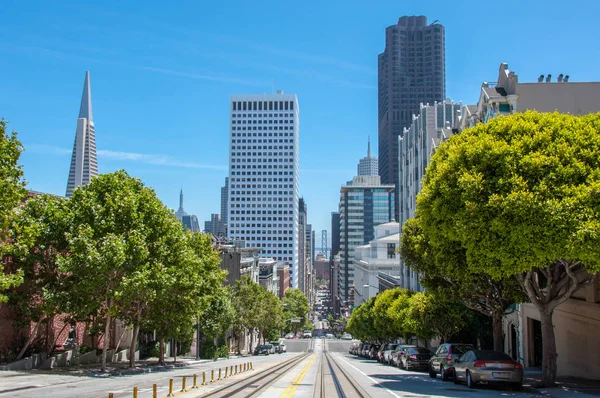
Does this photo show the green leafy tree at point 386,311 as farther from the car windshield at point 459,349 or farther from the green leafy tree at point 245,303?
the car windshield at point 459,349

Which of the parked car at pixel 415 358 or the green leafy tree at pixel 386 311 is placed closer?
the parked car at pixel 415 358

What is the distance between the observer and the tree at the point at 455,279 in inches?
992

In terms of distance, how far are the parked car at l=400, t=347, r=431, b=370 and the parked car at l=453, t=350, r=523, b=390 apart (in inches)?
540

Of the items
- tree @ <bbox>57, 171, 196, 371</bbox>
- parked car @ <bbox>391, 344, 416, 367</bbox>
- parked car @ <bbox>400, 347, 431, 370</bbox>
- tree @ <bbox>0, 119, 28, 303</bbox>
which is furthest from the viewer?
parked car @ <bbox>391, 344, 416, 367</bbox>

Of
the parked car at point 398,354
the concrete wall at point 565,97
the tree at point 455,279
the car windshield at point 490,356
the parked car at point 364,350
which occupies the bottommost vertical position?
the parked car at point 364,350

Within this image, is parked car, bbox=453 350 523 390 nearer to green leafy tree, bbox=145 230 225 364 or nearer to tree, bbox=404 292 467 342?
tree, bbox=404 292 467 342

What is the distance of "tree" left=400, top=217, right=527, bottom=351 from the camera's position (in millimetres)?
25203

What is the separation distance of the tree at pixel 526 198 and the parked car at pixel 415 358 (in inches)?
552

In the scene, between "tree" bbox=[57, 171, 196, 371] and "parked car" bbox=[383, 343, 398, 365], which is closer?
"tree" bbox=[57, 171, 196, 371]

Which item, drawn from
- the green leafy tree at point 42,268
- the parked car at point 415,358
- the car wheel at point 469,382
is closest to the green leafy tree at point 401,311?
the parked car at point 415,358

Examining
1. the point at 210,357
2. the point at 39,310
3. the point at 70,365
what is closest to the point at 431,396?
the point at 39,310

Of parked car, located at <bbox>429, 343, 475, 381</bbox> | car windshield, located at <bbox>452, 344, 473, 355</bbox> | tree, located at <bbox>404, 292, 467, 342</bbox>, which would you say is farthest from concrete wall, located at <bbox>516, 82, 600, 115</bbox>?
parked car, located at <bbox>429, 343, 475, 381</bbox>

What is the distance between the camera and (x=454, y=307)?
4072 cm

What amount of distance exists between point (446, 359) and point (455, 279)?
152 inches
